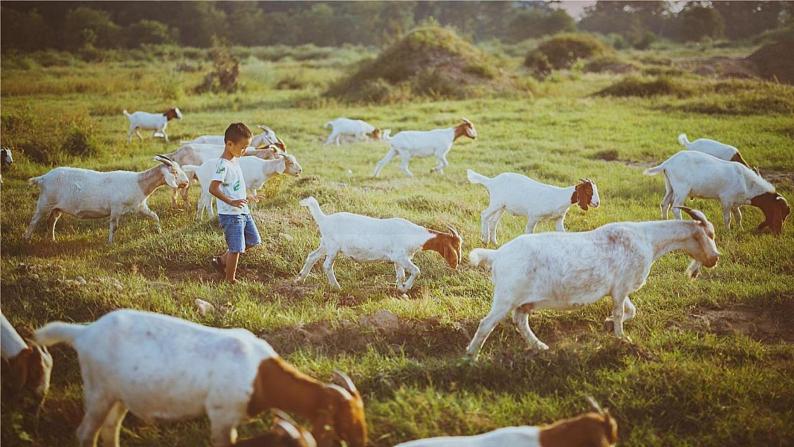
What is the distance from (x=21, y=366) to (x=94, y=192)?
13.3 feet

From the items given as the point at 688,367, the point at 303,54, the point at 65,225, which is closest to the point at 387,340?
the point at 688,367

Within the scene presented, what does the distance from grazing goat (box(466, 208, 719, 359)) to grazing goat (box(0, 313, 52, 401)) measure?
11.3ft

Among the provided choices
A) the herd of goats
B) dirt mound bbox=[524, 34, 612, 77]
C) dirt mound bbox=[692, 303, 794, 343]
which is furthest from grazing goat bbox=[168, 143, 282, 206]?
dirt mound bbox=[524, 34, 612, 77]

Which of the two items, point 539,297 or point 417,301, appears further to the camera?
point 417,301

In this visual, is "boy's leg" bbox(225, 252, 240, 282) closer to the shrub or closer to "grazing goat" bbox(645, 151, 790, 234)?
"grazing goat" bbox(645, 151, 790, 234)

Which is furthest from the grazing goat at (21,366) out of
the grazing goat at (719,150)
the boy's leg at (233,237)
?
the grazing goat at (719,150)

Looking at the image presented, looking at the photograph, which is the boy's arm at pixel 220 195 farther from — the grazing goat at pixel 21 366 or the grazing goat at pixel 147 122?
the grazing goat at pixel 147 122

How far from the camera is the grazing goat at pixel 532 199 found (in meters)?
8.03

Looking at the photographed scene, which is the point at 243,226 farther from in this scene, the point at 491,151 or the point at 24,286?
the point at 491,151

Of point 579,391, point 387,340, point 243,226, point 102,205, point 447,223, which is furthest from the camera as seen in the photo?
point 447,223

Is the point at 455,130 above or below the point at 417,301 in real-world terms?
above

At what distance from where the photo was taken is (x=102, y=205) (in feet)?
27.4

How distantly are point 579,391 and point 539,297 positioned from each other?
863mm

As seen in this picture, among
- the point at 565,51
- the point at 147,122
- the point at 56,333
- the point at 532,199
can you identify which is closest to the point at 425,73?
the point at 147,122
